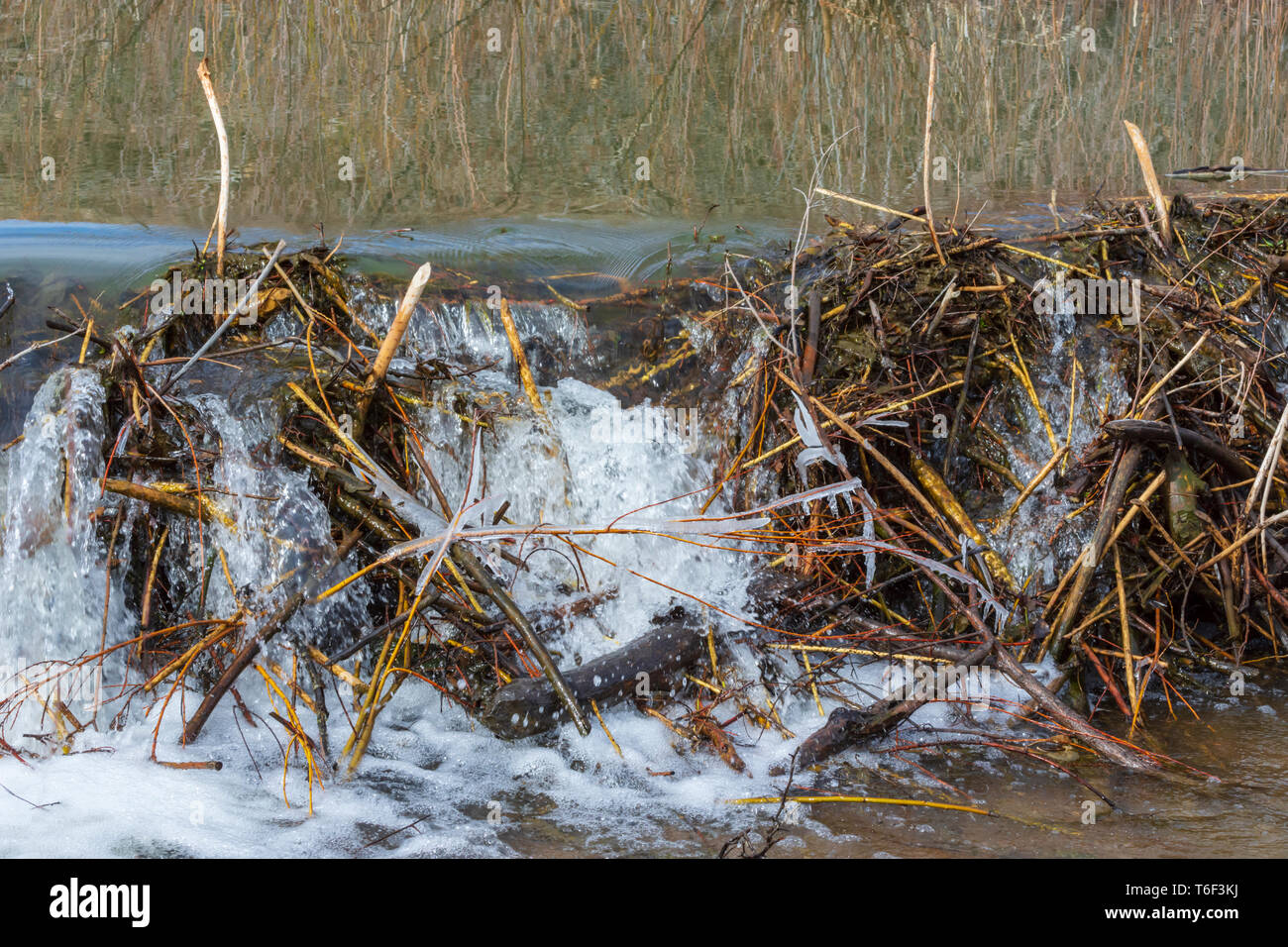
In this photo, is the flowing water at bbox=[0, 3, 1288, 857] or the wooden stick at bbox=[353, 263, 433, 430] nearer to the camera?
the flowing water at bbox=[0, 3, 1288, 857]

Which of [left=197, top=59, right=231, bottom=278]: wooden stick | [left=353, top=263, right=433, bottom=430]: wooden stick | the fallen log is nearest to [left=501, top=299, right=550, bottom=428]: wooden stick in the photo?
[left=353, top=263, right=433, bottom=430]: wooden stick

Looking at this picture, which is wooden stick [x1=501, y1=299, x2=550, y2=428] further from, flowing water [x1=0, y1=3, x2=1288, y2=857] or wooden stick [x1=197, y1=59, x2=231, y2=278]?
wooden stick [x1=197, y1=59, x2=231, y2=278]

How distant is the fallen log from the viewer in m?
2.71

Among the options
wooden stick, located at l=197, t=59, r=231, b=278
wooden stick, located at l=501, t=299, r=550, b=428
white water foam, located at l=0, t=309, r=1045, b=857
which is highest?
wooden stick, located at l=197, t=59, r=231, b=278

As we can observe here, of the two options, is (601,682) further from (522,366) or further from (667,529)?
(522,366)

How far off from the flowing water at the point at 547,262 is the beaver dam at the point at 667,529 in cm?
2

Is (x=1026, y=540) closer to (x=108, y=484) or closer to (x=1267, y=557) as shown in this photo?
(x=1267, y=557)

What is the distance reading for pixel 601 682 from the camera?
9.18ft

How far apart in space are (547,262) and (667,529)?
1.35m

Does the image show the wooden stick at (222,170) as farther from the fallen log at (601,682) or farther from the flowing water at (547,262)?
the fallen log at (601,682)

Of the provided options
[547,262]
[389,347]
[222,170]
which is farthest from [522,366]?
[222,170]

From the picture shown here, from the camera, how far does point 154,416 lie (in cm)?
303

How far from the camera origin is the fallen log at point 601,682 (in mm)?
2709
